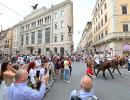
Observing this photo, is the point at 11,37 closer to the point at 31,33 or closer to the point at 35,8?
the point at 31,33

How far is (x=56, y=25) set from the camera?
32.7 meters

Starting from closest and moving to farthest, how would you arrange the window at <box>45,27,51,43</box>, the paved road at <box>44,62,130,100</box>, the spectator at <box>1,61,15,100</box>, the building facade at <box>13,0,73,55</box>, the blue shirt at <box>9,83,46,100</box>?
1. the blue shirt at <box>9,83,46,100</box>
2. the spectator at <box>1,61,15,100</box>
3. the paved road at <box>44,62,130,100</box>
4. the building facade at <box>13,0,73,55</box>
5. the window at <box>45,27,51,43</box>

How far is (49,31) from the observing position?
3431cm

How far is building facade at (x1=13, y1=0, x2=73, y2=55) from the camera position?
98.5 feet

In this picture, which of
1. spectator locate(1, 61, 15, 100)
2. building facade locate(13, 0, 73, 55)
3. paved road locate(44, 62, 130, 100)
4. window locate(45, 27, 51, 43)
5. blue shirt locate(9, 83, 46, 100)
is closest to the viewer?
blue shirt locate(9, 83, 46, 100)

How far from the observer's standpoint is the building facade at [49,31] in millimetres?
30031

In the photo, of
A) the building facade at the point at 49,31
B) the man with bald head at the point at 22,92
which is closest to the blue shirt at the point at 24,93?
the man with bald head at the point at 22,92

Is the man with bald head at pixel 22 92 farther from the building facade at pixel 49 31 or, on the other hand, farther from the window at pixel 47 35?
the window at pixel 47 35

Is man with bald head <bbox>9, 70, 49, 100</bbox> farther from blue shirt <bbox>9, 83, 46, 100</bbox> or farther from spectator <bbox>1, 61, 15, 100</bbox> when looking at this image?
spectator <bbox>1, 61, 15, 100</bbox>

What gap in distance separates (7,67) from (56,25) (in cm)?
3171

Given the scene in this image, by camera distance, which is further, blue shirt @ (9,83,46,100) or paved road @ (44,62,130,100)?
paved road @ (44,62,130,100)

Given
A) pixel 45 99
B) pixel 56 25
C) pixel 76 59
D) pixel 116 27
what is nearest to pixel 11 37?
pixel 56 25

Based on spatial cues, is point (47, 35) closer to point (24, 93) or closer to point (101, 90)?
point (101, 90)

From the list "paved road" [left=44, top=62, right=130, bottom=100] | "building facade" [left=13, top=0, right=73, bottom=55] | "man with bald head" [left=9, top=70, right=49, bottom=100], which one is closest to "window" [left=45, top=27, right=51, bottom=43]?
"building facade" [left=13, top=0, right=73, bottom=55]
